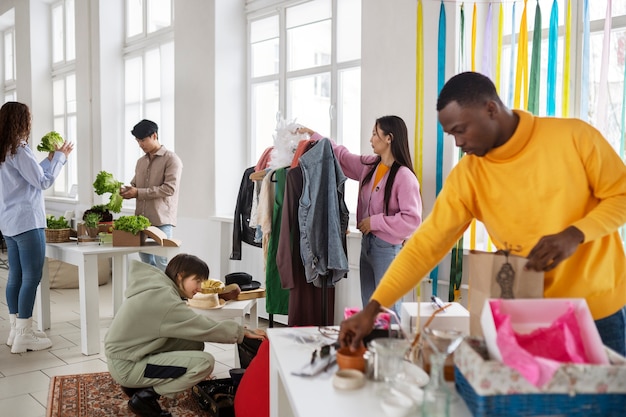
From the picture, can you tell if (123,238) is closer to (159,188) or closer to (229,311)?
(159,188)

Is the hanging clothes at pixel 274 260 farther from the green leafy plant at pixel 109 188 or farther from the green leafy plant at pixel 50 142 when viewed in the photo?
the green leafy plant at pixel 50 142

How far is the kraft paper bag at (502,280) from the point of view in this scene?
1299 millimetres

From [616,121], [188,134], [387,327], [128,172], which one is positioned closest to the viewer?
[387,327]

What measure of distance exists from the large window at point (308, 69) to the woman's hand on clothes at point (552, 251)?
10.7 feet

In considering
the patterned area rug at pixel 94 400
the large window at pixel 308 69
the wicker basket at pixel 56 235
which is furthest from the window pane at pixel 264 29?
the patterned area rug at pixel 94 400

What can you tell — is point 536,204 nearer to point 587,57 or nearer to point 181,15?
point 587,57

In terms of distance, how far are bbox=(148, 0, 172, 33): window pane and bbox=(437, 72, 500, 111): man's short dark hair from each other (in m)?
5.54

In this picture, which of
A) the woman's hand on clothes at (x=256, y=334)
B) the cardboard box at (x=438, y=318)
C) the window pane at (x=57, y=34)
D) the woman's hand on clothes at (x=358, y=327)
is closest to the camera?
the woman's hand on clothes at (x=358, y=327)

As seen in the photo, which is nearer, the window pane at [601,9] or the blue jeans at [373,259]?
the window pane at [601,9]

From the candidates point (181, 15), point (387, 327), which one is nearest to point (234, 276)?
point (387, 327)

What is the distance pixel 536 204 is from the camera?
1492 mm

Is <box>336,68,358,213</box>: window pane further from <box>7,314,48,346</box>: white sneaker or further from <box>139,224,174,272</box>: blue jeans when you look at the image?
<box>7,314,48,346</box>: white sneaker

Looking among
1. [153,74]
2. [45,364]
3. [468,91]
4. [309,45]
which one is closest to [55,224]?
[45,364]

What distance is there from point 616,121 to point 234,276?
7.79ft
